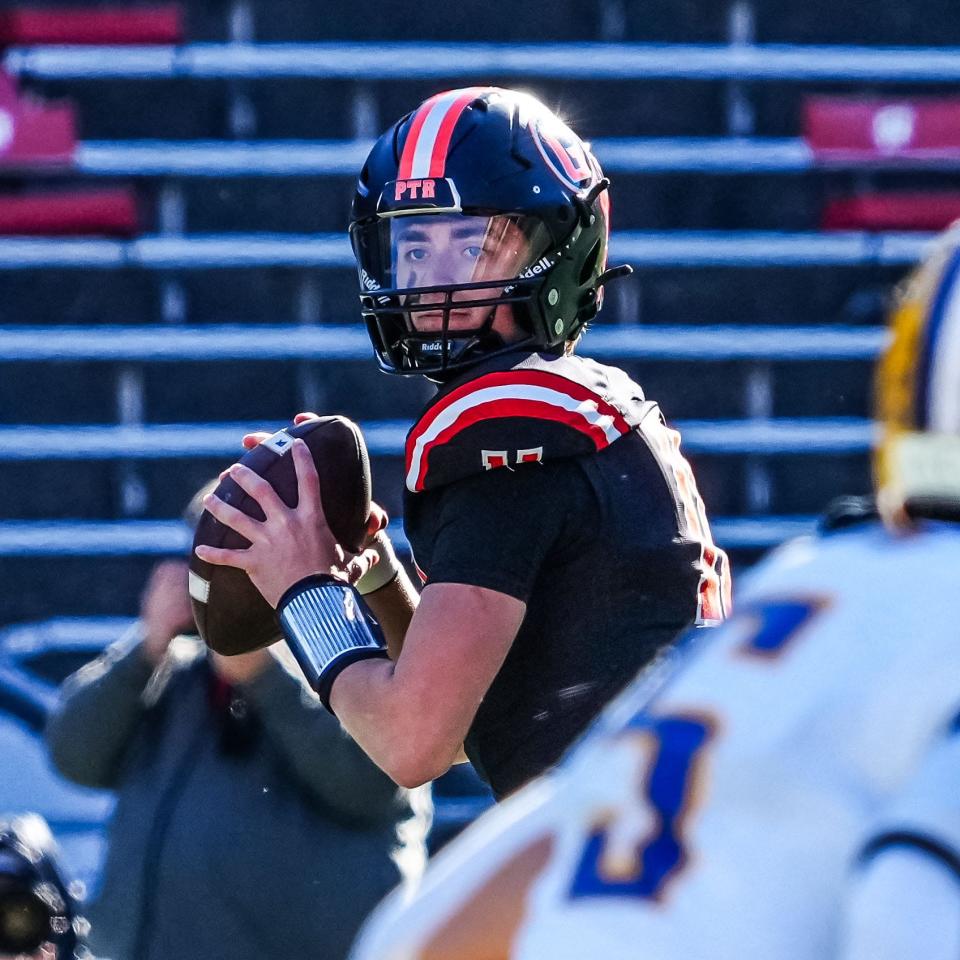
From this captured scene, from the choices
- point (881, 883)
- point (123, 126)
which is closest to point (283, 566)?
point (881, 883)

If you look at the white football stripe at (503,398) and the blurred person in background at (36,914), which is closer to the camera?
the white football stripe at (503,398)

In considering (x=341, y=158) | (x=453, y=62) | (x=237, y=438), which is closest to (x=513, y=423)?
(x=237, y=438)

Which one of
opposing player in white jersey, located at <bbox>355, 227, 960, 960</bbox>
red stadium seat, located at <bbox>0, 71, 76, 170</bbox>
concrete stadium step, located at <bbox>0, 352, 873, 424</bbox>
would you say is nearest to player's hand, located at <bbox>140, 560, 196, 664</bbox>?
opposing player in white jersey, located at <bbox>355, 227, 960, 960</bbox>

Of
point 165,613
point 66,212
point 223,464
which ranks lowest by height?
point 223,464

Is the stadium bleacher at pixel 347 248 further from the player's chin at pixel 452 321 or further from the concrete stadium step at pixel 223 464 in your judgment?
the player's chin at pixel 452 321

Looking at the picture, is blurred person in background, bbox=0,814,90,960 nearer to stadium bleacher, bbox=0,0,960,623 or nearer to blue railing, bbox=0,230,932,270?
stadium bleacher, bbox=0,0,960,623

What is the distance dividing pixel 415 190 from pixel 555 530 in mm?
555

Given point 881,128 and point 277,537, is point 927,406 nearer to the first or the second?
point 277,537

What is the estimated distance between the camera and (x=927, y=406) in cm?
122

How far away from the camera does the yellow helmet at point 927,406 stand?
1.20m

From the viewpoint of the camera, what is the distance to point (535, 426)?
2037 millimetres

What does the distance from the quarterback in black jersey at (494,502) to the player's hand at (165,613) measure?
0.89 metres

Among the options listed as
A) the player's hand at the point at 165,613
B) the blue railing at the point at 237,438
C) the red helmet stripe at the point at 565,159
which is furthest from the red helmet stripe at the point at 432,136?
the blue railing at the point at 237,438

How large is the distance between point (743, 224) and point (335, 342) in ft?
4.48
